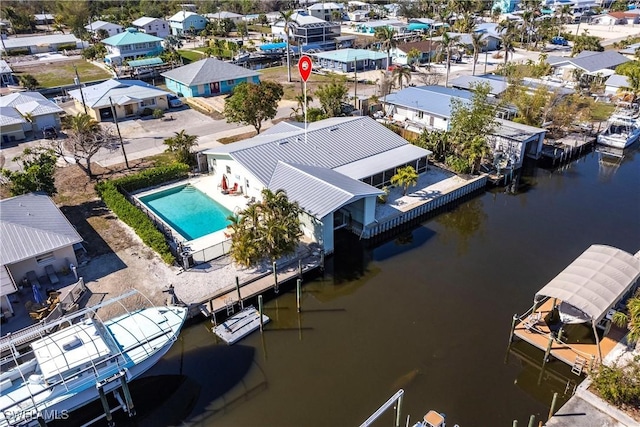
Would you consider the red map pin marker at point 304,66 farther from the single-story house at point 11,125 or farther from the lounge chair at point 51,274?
the single-story house at point 11,125

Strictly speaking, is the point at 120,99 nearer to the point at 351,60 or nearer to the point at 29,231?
the point at 29,231

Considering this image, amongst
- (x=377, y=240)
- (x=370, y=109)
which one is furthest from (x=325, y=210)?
(x=370, y=109)

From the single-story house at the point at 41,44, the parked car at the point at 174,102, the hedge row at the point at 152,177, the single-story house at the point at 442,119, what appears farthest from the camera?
the single-story house at the point at 41,44

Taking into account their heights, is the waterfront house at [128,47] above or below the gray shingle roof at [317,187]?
above

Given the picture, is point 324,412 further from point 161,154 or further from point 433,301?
point 161,154

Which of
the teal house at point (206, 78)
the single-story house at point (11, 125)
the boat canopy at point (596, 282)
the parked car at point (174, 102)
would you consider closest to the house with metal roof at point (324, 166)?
the boat canopy at point (596, 282)

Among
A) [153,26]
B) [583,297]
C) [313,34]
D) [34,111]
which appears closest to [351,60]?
[313,34]

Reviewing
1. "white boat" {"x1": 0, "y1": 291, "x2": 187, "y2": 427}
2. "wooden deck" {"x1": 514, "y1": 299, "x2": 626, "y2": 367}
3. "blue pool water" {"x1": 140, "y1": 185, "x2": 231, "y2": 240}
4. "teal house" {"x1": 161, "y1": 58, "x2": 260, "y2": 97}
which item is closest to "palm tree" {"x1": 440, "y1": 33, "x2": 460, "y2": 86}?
"teal house" {"x1": 161, "y1": 58, "x2": 260, "y2": 97}
